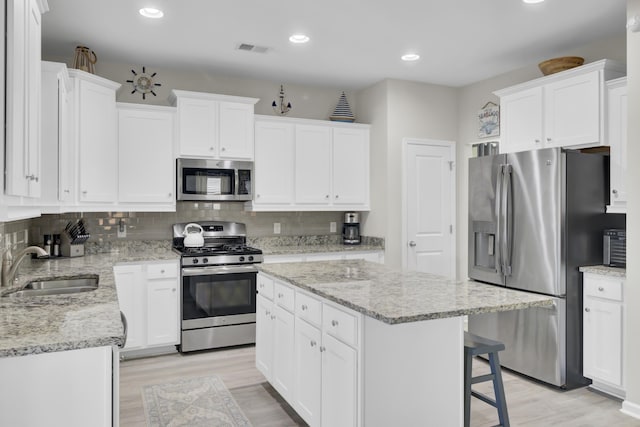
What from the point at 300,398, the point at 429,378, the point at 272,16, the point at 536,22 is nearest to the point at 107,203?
the point at 272,16

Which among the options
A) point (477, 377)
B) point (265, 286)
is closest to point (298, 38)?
point (265, 286)

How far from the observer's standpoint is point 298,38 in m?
3.92

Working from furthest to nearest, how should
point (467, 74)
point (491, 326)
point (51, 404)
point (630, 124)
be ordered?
point (467, 74), point (491, 326), point (630, 124), point (51, 404)

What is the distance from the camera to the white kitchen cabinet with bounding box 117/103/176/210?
14.2 ft

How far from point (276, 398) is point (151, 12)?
2873 millimetres

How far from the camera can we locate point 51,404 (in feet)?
5.13

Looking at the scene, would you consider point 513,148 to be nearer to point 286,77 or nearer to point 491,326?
point 491,326

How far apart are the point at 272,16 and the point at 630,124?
101 inches

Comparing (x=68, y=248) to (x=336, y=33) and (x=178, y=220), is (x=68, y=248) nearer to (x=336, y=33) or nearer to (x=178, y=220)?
(x=178, y=220)

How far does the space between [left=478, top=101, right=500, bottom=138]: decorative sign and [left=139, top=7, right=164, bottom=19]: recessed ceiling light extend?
11.2 feet

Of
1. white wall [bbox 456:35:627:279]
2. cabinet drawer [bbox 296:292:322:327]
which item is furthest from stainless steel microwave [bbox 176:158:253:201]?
white wall [bbox 456:35:627:279]

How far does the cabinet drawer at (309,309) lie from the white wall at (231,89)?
297cm

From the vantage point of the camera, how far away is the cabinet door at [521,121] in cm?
400

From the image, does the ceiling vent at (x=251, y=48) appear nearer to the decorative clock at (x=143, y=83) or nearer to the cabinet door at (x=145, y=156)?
the cabinet door at (x=145, y=156)
